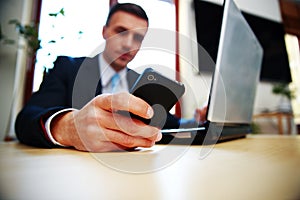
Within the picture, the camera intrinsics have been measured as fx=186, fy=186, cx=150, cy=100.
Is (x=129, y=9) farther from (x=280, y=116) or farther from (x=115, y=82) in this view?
(x=280, y=116)

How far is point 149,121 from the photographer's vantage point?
23 centimetres

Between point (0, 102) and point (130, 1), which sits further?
point (0, 102)

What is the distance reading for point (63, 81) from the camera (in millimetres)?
559

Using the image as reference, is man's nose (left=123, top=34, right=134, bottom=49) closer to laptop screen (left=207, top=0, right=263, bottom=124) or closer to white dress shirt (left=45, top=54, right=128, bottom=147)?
white dress shirt (left=45, top=54, right=128, bottom=147)

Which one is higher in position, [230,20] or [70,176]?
[230,20]

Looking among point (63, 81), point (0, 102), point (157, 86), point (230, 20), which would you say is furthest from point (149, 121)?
point (0, 102)

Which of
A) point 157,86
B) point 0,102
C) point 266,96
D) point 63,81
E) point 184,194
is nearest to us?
point 184,194

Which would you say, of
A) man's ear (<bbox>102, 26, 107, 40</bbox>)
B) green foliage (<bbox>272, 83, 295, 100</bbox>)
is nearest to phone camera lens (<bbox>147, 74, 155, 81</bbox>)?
man's ear (<bbox>102, 26, 107, 40</bbox>)

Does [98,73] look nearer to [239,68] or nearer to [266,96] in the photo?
[239,68]

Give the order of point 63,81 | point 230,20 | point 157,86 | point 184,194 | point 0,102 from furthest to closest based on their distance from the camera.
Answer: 1. point 0,102
2. point 63,81
3. point 230,20
4. point 157,86
5. point 184,194

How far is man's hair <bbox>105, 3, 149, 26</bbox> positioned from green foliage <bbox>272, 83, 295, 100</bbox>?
1.96 m

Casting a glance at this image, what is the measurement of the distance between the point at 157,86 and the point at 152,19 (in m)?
0.10

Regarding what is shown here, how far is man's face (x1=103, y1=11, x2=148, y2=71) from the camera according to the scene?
246 mm

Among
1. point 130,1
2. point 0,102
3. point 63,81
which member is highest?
point 130,1
